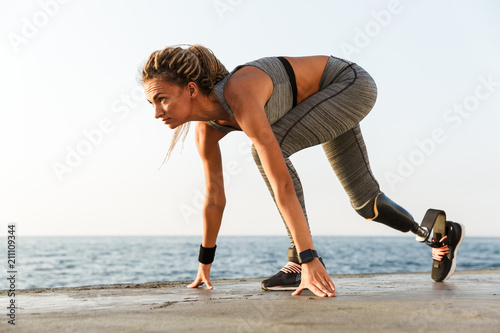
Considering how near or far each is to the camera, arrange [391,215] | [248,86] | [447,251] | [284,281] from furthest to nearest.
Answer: [447,251] → [391,215] → [284,281] → [248,86]

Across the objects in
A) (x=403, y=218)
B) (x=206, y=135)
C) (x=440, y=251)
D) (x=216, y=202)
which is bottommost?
(x=440, y=251)

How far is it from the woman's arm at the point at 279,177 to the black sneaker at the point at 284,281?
362mm

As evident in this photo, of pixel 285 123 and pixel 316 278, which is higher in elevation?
pixel 285 123

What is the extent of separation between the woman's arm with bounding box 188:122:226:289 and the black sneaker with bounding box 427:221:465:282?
4.88 feet

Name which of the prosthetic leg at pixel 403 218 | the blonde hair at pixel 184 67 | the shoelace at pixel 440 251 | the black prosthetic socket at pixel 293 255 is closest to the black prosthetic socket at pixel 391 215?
the prosthetic leg at pixel 403 218

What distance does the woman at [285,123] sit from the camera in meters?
2.45

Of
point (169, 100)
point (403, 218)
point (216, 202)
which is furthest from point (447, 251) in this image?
point (169, 100)

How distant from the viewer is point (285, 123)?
9.32 ft

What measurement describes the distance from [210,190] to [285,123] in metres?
0.67

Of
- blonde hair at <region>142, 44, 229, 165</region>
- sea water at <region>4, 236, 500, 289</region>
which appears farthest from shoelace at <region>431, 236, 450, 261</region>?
sea water at <region>4, 236, 500, 289</region>

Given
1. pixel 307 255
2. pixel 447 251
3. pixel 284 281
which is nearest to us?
pixel 307 255

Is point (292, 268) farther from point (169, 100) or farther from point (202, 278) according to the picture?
point (169, 100)

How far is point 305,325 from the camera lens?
5.03 ft

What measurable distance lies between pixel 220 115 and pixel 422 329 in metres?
1.70
